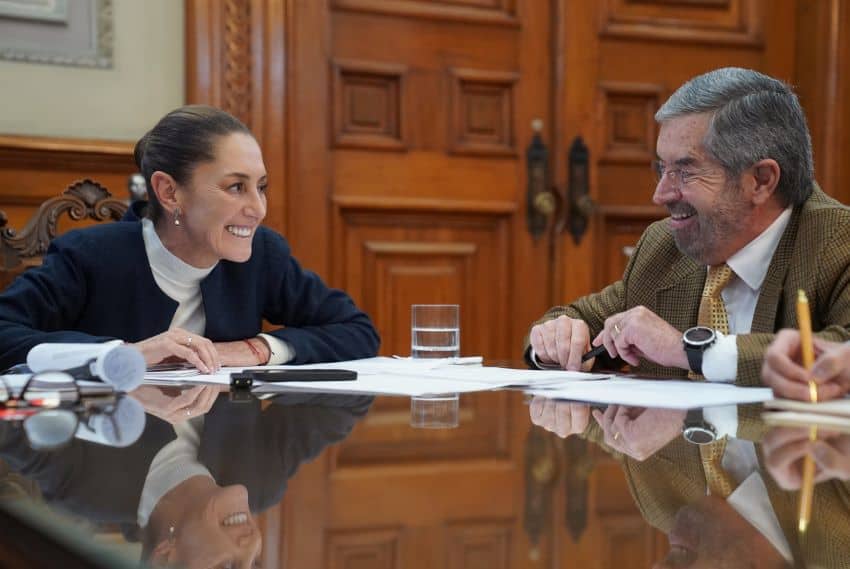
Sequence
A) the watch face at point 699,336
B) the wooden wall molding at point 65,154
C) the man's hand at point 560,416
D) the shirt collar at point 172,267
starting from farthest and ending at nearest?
the wooden wall molding at point 65,154
the shirt collar at point 172,267
the watch face at point 699,336
the man's hand at point 560,416

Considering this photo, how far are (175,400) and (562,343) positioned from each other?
759 mm

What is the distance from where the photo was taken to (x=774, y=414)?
106cm

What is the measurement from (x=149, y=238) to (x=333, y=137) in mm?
1251

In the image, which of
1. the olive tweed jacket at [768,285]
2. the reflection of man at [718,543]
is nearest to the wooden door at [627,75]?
the olive tweed jacket at [768,285]

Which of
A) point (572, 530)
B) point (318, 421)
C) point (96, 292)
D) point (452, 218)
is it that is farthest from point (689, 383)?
point (452, 218)

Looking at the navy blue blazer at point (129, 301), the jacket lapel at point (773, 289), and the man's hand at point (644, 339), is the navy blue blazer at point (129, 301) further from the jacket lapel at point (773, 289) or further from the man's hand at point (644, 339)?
the jacket lapel at point (773, 289)

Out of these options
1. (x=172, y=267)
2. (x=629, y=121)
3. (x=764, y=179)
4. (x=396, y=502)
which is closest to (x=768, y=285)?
(x=764, y=179)

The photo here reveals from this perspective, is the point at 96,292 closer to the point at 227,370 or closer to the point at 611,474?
the point at 227,370

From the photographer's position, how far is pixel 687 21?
367 centimetres

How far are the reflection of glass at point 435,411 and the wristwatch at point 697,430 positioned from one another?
229 mm

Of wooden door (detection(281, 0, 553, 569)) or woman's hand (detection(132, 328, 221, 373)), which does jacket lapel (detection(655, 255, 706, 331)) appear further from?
wooden door (detection(281, 0, 553, 569))

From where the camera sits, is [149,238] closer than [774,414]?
No

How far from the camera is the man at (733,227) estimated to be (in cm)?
169

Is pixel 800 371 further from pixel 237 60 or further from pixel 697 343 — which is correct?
pixel 237 60
